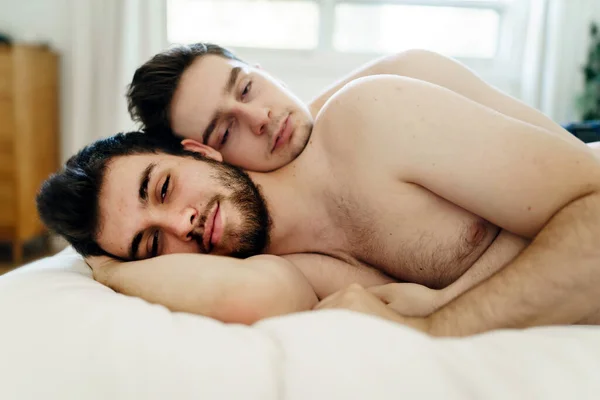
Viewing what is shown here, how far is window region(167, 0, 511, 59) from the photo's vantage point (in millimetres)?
3209

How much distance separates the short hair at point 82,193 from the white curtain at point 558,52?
249 cm

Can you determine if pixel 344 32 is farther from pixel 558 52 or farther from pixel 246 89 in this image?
pixel 246 89

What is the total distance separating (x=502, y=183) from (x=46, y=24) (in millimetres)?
3046

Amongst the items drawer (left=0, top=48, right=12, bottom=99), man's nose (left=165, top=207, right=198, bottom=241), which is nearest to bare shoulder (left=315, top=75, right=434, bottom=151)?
man's nose (left=165, top=207, right=198, bottom=241)

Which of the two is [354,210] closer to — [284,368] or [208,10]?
[284,368]

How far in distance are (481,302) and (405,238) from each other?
0.23 meters

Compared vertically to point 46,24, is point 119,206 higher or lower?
lower

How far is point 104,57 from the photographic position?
2779 mm

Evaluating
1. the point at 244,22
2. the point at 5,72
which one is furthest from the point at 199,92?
the point at 244,22

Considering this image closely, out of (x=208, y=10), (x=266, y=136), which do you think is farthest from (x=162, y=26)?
(x=266, y=136)

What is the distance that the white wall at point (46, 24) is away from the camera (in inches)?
119

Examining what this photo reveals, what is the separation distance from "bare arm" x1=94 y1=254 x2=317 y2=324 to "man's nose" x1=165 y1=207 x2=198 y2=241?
0.13m

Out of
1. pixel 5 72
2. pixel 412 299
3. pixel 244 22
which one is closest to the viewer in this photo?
pixel 412 299

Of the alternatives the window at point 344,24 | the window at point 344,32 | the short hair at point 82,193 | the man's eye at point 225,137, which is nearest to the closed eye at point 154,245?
the short hair at point 82,193
